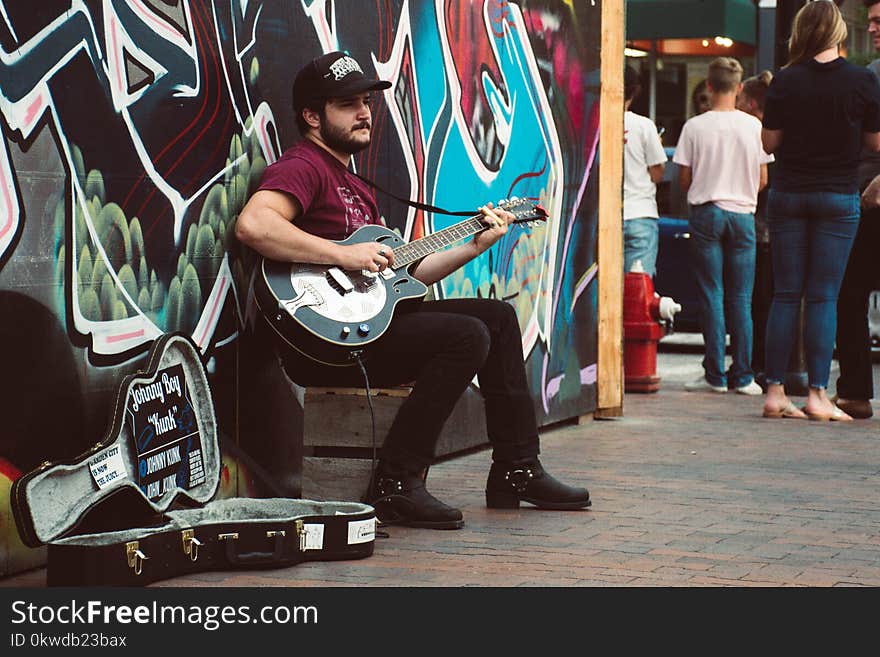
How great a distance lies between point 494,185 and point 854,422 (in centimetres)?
270

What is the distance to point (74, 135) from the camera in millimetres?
4758

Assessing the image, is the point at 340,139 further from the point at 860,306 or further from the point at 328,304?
the point at 860,306

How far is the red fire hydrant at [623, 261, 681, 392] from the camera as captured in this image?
34.6 ft

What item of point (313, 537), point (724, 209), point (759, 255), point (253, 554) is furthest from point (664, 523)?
point (759, 255)

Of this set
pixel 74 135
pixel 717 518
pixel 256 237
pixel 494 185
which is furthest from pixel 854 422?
pixel 74 135

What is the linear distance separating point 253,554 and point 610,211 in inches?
189

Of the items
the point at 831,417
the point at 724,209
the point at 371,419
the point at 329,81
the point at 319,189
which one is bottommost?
the point at 831,417

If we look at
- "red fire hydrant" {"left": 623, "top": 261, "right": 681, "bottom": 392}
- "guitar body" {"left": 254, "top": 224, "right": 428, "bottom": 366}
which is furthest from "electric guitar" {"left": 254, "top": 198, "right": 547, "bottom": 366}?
"red fire hydrant" {"left": 623, "top": 261, "right": 681, "bottom": 392}

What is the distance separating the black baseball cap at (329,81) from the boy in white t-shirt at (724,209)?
520 cm

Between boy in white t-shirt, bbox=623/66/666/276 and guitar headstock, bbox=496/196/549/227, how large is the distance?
15.6 feet

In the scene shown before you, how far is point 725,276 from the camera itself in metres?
10.7

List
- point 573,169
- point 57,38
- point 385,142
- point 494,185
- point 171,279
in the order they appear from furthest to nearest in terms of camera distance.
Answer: point 573,169 < point 494,185 < point 385,142 < point 171,279 < point 57,38

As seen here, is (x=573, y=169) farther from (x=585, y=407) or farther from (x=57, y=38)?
(x=57, y=38)

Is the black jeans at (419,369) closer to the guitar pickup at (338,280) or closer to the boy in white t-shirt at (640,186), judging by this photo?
the guitar pickup at (338,280)
